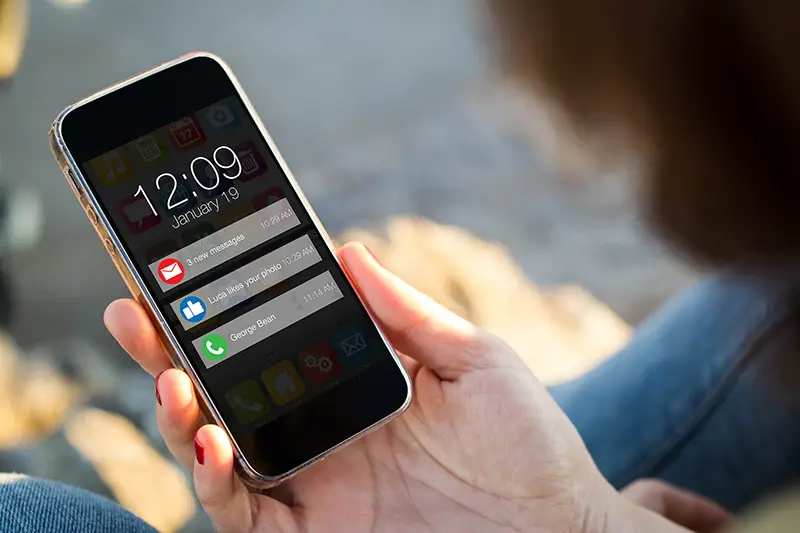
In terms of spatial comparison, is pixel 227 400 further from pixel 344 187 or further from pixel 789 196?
pixel 344 187

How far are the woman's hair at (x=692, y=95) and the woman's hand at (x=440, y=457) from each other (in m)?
0.33

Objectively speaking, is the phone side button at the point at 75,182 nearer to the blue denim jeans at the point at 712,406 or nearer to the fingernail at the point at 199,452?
the fingernail at the point at 199,452

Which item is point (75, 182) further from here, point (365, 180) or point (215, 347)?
point (365, 180)

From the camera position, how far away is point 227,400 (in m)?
0.59

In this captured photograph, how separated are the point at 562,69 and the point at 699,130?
0.42m

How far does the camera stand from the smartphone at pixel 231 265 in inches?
23.4

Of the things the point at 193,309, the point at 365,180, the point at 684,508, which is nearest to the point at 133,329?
the point at 193,309

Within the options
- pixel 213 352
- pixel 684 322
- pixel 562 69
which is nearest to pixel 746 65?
pixel 684 322

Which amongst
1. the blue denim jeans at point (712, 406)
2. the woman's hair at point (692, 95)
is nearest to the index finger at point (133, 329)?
the blue denim jeans at point (712, 406)

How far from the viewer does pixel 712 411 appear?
774 millimetres

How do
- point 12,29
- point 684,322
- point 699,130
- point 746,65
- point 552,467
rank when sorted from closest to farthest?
point 552,467 < point 746,65 < point 684,322 < point 699,130 < point 12,29

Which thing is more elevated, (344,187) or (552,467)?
(344,187)

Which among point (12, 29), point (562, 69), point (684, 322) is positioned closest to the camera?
point (684, 322)

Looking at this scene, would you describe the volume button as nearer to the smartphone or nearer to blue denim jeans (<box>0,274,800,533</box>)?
the smartphone
